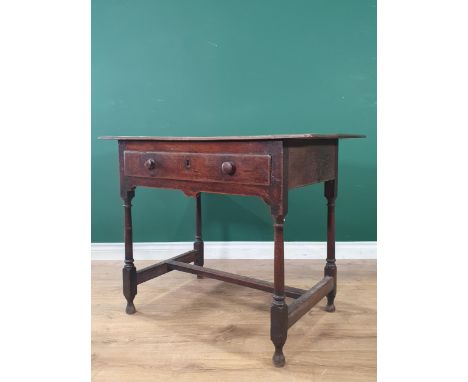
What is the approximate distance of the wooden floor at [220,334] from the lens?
1.58 metres

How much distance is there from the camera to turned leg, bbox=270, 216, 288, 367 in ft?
5.37

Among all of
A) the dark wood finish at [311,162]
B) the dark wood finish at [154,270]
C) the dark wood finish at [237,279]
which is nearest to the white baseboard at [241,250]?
the dark wood finish at [154,270]

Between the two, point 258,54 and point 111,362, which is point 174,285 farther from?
point 258,54

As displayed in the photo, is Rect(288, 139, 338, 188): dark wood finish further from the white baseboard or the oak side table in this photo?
the white baseboard

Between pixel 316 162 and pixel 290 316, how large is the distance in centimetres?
68

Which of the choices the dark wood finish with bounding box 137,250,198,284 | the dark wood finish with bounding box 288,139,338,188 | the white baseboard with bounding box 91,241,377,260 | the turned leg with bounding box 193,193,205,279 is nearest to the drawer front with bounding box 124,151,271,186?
the dark wood finish with bounding box 288,139,338,188

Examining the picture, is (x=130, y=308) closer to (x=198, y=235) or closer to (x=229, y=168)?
(x=198, y=235)

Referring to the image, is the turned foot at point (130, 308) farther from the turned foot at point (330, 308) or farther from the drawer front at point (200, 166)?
the turned foot at point (330, 308)

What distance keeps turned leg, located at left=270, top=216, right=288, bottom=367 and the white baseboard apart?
4.26 ft

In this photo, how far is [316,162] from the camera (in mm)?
1848

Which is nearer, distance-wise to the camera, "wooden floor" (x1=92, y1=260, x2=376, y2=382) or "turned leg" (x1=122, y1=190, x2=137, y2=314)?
"wooden floor" (x1=92, y1=260, x2=376, y2=382)

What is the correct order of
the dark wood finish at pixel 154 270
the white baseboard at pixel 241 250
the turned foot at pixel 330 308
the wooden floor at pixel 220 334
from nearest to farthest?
1. the wooden floor at pixel 220 334
2. the turned foot at pixel 330 308
3. the dark wood finish at pixel 154 270
4. the white baseboard at pixel 241 250

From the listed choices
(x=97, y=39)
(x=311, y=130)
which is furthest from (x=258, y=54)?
(x=97, y=39)

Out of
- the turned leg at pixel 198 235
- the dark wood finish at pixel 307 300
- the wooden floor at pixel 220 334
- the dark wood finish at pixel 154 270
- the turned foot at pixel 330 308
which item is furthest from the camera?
the turned leg at pixel 198 235
